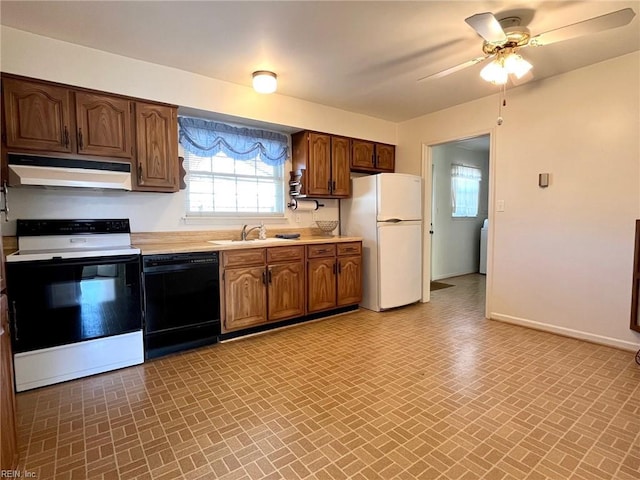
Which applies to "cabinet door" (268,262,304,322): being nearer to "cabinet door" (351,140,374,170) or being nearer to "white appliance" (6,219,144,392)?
"white appliance" (6,219,144,392)

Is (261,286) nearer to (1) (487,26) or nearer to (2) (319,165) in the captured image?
(2) (319,165)

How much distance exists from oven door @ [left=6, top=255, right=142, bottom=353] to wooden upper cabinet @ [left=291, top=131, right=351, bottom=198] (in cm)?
209

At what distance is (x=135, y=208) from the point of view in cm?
313

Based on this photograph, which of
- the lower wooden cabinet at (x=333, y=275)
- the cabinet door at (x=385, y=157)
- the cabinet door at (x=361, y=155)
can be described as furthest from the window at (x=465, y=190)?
the lower wooden cabinet at (x=333, y=275)

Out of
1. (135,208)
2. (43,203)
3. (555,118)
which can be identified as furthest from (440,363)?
(43,203)

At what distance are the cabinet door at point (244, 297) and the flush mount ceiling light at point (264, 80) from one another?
1.70 metres

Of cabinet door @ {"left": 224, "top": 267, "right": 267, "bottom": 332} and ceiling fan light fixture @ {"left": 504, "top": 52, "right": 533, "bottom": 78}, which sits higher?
ceiling fan light fixture @ {"left": 504, "top": 52, "right": 533, "bottom": 78}

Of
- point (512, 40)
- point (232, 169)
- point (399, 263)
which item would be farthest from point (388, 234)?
point (512, 40)

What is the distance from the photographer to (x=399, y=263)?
4.21 metres

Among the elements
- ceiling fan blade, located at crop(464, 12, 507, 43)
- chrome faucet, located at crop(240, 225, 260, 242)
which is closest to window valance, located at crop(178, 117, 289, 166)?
chrome faucet, located at crop(240, 225, 260, 242)

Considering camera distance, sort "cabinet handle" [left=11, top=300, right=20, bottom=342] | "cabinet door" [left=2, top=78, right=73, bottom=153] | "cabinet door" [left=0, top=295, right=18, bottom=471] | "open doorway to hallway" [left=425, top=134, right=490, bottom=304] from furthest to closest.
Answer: "open doorway to hallway" [left=425, top=134, right=490, bottom=304] → "cabinet door" [left=2, top=78, right=73, bottom=153] → "cabinet handle" [left=11, top=300, right=20, bottom=342] → "cabinet door" [left=0, top=295, right=18, bottom=471]

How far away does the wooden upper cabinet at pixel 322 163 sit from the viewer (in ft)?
13.0

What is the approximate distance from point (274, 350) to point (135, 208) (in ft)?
6.04

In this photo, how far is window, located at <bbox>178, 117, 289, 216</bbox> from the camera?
3465 millimetres
